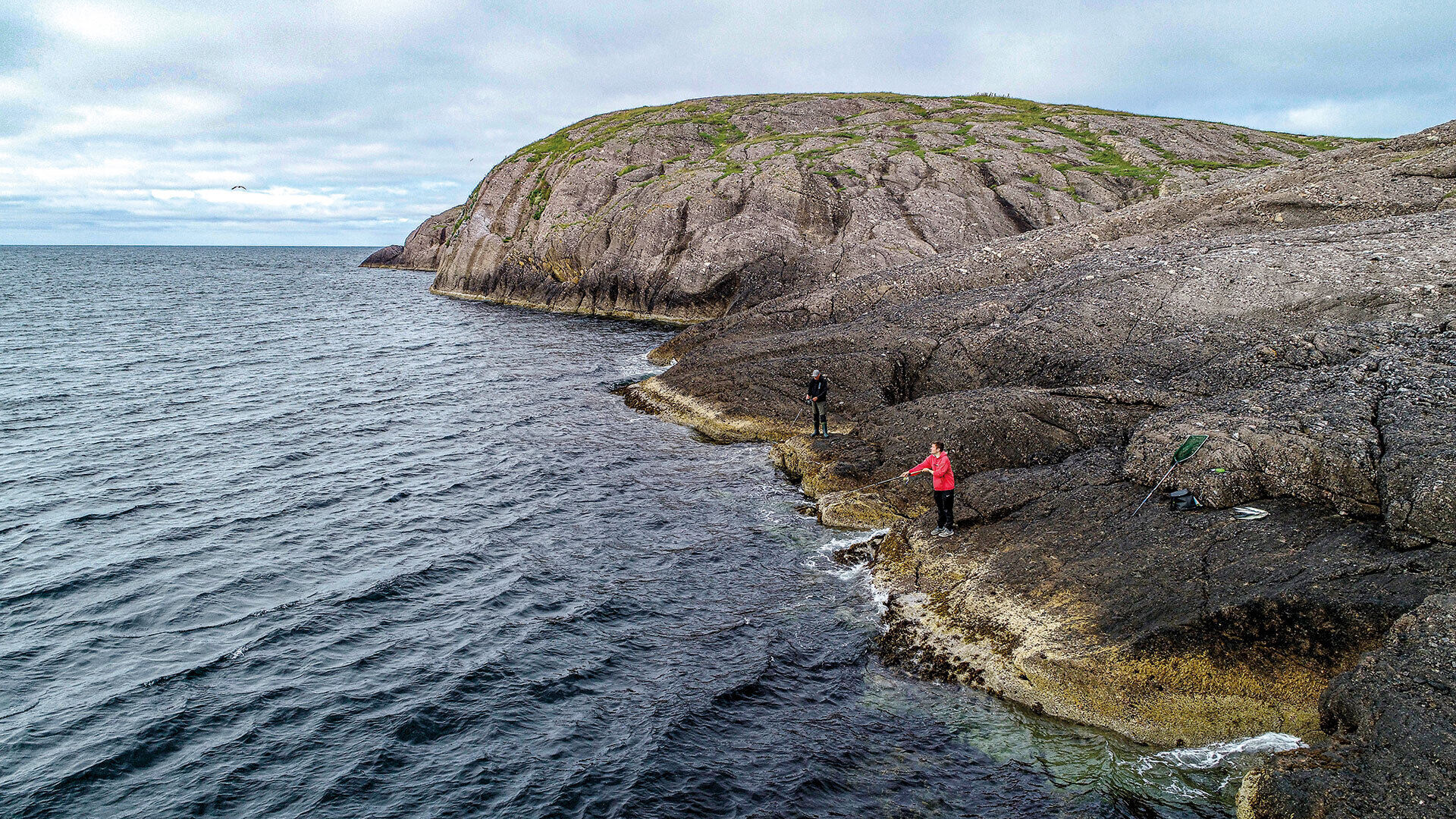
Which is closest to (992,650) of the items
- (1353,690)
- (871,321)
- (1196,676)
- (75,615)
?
(1196,676)

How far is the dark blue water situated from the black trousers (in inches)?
108

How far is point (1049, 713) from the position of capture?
14.2 m

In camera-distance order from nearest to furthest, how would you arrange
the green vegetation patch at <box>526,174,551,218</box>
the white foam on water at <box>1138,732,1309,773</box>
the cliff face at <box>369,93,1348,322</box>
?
1. the white foam on water at <box>1138,732,1309,773</box>
2. the cliff face at <box>369,93,1348,322</box>
3. the green vegetation patch at <box>526,174,551,218</box>

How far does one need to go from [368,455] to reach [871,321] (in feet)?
72.0

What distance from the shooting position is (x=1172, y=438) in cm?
1888

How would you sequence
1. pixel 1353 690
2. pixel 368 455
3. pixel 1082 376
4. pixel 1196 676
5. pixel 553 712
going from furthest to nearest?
pixel 368 455 → pixel 1082 376 → pixel 553 712 → pixel 1196 676 → pixel 1353 690

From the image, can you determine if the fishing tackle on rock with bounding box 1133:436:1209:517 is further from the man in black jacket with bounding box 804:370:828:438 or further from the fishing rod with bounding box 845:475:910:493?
the man in black jacket with bounding box 804:370:828:438

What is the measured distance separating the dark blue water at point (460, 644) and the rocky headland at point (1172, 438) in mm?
1484

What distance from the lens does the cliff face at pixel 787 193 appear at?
63.6 metres

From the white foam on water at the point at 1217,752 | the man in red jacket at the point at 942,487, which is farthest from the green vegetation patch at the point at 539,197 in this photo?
the white foam on water at the point at 1217,752

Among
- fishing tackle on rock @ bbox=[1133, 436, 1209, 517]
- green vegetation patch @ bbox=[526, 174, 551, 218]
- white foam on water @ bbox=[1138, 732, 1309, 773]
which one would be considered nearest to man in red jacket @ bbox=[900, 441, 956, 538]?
fishing tackle on rock @ bbox=[1133, 436, 1209, 517]

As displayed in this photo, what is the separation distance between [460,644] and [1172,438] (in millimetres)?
16864

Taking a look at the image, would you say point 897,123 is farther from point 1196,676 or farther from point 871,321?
point 1196,676

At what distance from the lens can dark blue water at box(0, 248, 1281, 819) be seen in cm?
1286
